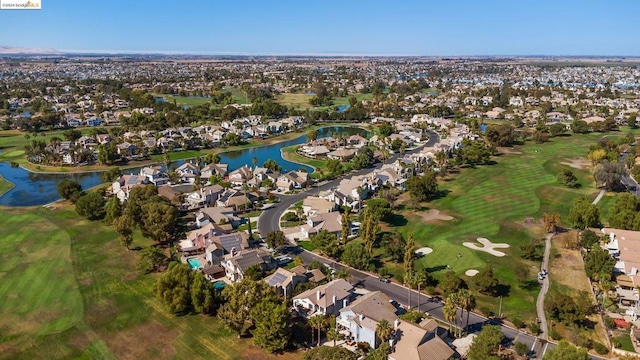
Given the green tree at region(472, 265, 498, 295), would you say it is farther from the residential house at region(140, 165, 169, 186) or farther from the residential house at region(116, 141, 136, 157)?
the residential house at region(116, 141, 136, 157)

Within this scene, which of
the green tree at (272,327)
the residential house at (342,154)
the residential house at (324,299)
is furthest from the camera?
the residential house at (342,154)

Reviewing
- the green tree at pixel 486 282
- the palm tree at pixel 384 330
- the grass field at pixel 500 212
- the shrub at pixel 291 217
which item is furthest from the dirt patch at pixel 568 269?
the shrub at pixel 291 217

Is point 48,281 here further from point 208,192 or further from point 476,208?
point 476,208

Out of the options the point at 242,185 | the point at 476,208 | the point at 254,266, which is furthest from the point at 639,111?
the point at 254,266

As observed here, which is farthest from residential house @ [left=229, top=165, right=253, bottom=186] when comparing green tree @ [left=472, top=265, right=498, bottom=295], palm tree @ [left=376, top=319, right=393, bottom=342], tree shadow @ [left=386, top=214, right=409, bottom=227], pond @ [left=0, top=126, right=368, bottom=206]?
palm tree @ [left=376, top=319, right=393, bottom=342]

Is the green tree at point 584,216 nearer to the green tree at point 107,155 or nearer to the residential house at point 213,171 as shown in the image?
the residential house at point 213,171

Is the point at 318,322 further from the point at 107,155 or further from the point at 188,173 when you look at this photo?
the point at 107,155

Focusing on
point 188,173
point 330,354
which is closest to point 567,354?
point 330,354

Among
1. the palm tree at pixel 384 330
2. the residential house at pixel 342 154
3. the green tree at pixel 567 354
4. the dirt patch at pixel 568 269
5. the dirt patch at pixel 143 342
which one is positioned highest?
the residential house at pixel 342 154
